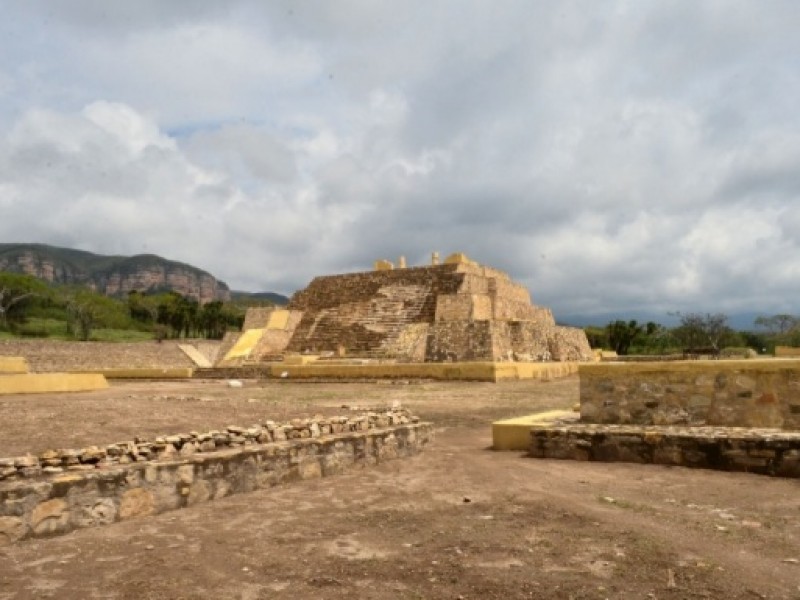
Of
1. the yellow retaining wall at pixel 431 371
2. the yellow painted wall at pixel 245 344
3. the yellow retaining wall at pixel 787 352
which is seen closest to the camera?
the yellow retaining wall at pixel 431 371

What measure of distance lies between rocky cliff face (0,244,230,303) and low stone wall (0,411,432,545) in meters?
129

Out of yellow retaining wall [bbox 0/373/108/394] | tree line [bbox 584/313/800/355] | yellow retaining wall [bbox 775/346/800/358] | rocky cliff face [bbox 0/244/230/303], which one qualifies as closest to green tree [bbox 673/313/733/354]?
tree line [bbox 584/313/800/355]

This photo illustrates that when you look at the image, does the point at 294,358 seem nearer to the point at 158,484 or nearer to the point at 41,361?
the point at 41,361

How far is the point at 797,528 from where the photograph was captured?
4.16 metres

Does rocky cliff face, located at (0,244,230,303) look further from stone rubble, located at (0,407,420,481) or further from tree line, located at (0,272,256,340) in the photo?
stone rubble, located at (0,407,420,481)

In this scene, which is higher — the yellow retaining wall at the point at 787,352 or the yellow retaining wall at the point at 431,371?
the yellow retaining wall at the point at 787,352

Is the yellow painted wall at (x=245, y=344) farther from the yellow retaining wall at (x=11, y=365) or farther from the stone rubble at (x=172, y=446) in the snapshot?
the stone rubble at (x=172, y=446)

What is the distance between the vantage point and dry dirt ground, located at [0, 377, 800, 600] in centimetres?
321

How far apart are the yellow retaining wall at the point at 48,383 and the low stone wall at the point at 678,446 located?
1011 cm

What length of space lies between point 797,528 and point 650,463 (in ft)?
7.21

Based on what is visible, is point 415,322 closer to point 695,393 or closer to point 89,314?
point 695,393

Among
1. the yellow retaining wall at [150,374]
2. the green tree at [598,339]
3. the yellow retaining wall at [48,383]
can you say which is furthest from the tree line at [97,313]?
the green tree at [598,339]

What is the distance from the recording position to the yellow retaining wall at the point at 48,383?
39.9ft

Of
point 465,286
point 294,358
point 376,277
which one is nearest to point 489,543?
point 294,358
